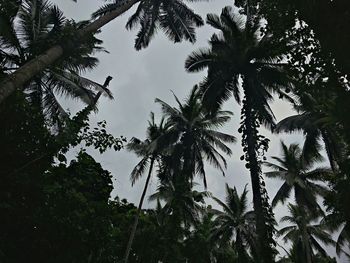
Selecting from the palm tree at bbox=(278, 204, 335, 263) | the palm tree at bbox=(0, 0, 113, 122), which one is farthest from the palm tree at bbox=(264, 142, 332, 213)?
the palm tree at bbox=(0, 0, 113, 122)

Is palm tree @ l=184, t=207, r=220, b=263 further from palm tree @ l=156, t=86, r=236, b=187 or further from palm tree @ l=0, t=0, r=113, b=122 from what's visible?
palm tree @ l=0, t=0, r=113, b=122

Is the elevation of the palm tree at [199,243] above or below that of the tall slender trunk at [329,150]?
below

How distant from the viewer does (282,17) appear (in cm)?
689

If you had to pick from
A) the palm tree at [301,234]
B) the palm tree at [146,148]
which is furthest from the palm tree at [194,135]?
the palm tree at [301,234]

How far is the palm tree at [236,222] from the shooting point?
2900cm

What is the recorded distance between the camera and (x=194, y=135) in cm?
2530

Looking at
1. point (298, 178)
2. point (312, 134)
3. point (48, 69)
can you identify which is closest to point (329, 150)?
point (312, 134)

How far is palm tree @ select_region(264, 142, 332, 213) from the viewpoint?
29.1 m

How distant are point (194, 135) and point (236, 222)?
1003 cm

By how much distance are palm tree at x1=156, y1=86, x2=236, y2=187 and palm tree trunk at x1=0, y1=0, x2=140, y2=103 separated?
11.7 meters

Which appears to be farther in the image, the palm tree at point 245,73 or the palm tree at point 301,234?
the palm tree at point 301,234

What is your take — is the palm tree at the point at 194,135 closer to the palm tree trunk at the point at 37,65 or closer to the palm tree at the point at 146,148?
the palm tree at the point at 146,148

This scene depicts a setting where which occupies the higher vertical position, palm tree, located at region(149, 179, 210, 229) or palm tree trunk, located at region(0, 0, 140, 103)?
palm tree, located at region(149, 179, 210, 229)

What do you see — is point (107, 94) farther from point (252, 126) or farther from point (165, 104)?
point (165, 104)
